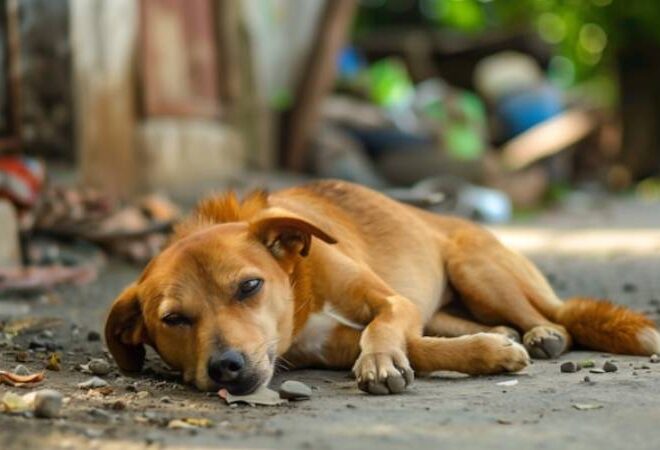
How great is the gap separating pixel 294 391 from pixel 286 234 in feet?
2.48

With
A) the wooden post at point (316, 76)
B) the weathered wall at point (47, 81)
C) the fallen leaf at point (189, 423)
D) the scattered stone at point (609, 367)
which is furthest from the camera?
the wooden post at point (316, 76)

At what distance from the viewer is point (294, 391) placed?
3.81 m

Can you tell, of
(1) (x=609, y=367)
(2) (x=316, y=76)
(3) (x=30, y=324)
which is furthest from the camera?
(2) (x=316, y=76)

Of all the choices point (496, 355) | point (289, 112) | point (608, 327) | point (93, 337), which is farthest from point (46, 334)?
point (289, 112)

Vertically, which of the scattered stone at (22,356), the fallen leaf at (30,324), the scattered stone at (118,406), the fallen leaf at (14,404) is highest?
the fallen leaf at (14,404)

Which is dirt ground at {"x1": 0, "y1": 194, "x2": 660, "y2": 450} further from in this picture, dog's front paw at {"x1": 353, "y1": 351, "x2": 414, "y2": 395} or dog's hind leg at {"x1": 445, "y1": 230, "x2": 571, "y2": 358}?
dog's hind leg at {"x1": 445, "y1": 230, "x2": 571, "y2": 358}

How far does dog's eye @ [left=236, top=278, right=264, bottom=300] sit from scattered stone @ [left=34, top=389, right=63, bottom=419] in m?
0.89

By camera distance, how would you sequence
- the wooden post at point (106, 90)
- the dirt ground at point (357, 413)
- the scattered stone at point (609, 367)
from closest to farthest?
the dirt ground at point (357, 413) < the scattered stone at point (609, 367) < the wooden post at point (106, 90)

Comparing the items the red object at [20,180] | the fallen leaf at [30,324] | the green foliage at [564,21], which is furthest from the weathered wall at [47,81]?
the green foliage at [564,21]

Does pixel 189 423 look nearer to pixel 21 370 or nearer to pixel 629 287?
pixel 21 370

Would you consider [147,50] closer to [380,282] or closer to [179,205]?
[179,205]

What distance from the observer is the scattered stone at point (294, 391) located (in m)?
3.81

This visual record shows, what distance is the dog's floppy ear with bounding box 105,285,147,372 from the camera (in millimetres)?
4277

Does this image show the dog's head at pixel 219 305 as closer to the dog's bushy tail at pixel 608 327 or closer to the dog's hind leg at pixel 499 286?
the dog's hind leg at pixel 499 286
